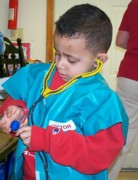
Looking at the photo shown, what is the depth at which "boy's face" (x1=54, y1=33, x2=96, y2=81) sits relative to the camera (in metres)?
0.87

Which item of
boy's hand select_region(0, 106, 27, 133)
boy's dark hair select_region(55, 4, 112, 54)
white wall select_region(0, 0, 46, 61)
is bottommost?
boy's hand select_region(0, 106, 27, 133)

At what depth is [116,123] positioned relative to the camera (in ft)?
2.77

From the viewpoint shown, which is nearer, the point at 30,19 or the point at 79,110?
the point at 79,110

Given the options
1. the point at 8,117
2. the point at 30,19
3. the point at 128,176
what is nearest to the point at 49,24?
the point at 30,19

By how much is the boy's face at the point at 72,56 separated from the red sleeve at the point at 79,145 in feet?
0.56

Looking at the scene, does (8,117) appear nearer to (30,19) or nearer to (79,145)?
(79,145)

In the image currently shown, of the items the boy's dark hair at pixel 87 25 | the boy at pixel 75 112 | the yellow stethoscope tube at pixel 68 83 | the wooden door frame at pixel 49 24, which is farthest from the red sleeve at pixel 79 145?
the wooden door frame at pixel 49 24

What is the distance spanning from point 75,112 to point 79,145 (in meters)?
0.10

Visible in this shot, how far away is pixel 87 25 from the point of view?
34.3 inches

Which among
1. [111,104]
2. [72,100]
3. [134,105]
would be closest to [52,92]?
[72,100]

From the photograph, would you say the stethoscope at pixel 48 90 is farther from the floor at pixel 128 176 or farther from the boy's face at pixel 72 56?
the floor at pixel 128 176

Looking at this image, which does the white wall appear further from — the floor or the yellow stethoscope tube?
the yellow stethoscope tube

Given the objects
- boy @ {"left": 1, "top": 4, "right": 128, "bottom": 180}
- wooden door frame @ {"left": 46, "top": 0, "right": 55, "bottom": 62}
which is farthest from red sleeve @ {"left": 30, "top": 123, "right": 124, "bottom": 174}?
wooden door frame @ {"left": 46, "top": 0, "right": 55, "bottom": 62}

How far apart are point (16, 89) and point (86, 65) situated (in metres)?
0.25
